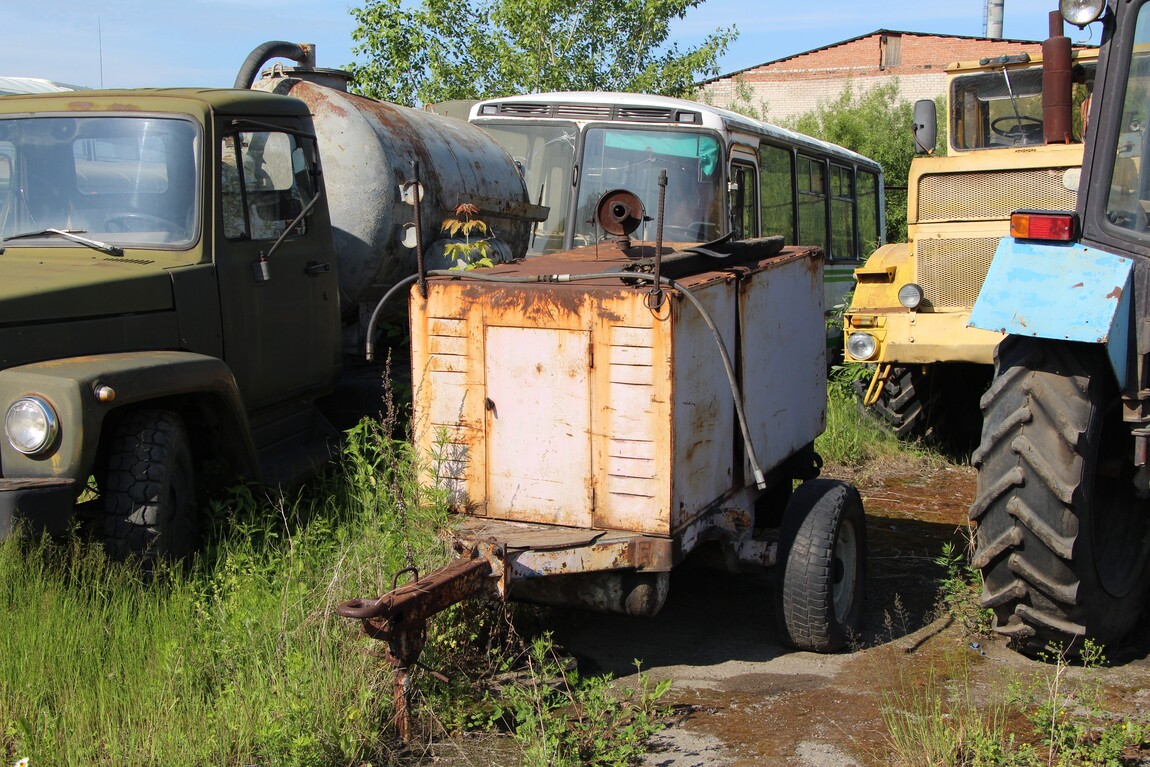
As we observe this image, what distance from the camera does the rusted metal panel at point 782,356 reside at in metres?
4.86

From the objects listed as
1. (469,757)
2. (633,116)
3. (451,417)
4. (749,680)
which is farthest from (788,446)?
(633,116)

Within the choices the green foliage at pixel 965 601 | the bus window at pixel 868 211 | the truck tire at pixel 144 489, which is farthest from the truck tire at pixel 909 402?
the bus window at pixel 868 211

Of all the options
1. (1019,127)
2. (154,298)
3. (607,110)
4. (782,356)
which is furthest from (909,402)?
(154,298)

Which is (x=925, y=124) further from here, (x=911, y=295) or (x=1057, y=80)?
(x=1057, y=80)

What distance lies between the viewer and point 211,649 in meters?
3.91

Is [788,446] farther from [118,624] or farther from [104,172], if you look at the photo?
[104,172]

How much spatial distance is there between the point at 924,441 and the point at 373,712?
5950mm

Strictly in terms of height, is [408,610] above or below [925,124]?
below

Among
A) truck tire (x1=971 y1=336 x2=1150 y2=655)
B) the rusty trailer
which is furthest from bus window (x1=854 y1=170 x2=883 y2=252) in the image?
truck tire (x1=971 y1=336 x2=1150 y2=655)

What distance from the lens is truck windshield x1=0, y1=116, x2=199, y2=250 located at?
506cm

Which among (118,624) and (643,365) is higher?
(643,365)

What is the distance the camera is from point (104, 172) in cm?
509

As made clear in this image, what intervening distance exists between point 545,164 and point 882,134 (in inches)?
696

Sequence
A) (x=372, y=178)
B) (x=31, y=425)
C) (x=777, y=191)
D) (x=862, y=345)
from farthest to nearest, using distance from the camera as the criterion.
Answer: (x=777, y=191) → (x=862, y=345) → (x=372, y=178) → (x=31, y=425)
